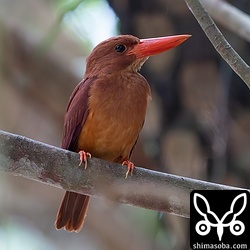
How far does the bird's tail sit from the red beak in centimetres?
55

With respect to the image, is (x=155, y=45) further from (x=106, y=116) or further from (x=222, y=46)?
(x=222, y=46)

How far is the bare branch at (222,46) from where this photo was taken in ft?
5.42

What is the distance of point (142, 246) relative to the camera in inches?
126

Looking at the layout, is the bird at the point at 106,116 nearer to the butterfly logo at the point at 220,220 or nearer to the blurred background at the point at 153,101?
the butterfly logo at the point at 220,220

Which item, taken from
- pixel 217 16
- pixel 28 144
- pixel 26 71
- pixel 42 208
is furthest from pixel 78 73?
pixel 28 144

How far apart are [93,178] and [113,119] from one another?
1.27 ft

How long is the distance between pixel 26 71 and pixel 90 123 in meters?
1.19

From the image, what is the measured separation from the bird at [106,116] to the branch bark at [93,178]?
306 millimetres

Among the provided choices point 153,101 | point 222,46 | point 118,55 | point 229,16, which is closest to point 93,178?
point 222,46

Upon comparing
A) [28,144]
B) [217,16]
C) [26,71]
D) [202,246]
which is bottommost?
[202,246]

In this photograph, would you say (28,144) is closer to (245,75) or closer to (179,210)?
(179,210)

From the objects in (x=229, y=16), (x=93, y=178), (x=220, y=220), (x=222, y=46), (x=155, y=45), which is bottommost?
(x=220, y=220)

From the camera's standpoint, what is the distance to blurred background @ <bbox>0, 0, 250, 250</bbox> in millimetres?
3094

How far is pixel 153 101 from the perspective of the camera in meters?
3.26
